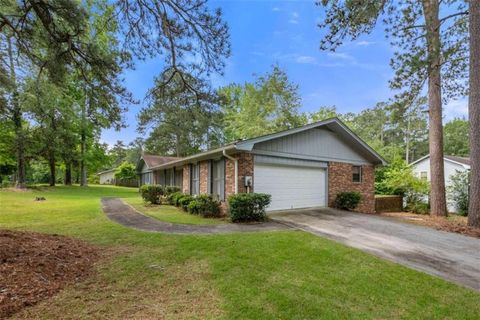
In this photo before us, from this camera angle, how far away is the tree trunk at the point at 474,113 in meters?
8.18

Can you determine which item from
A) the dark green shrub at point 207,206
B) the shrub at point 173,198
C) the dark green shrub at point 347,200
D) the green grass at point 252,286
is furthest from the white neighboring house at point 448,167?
the shrub at point 173,198

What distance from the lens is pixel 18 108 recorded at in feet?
59.0

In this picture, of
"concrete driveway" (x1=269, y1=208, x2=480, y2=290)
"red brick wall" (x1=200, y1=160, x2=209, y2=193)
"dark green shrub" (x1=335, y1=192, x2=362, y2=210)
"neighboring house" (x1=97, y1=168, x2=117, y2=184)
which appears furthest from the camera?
"neighboring house" (x1=97, y1=168, x2=117, y2=184)

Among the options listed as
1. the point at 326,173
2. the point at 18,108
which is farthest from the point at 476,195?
the point at 18,108

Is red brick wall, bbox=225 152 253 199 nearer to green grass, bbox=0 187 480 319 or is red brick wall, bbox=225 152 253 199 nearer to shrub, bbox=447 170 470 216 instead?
green grass, bbox=0 187 480 319

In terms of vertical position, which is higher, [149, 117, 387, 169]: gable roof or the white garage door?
[149, 117, 387, 169]: gable roof

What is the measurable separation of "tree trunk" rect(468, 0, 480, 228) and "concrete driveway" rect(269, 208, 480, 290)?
151 cm

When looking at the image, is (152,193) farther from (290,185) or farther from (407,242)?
(407,242)

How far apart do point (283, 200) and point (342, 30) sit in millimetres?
6490

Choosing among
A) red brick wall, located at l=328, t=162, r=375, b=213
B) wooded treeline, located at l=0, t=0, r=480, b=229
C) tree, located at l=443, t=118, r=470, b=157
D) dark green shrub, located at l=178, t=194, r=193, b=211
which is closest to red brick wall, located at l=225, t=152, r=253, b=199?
wooded treeline, located at l=0, t=0, r=480, b=229

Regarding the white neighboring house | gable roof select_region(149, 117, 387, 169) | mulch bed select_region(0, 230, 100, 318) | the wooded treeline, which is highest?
the wooded treeline

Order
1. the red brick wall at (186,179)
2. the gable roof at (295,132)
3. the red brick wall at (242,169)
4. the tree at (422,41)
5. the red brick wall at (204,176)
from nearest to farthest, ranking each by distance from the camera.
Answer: the tree at (422,41) → the gable roof at (295,132) → the red brick wall at (242,169) → the red brick wall at (204,176) → the red brick wall at (186,179)

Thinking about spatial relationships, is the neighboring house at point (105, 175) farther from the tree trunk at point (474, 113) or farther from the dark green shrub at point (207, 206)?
the tree trunk at point (474, 113)

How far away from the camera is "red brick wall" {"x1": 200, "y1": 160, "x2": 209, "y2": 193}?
12211mm
